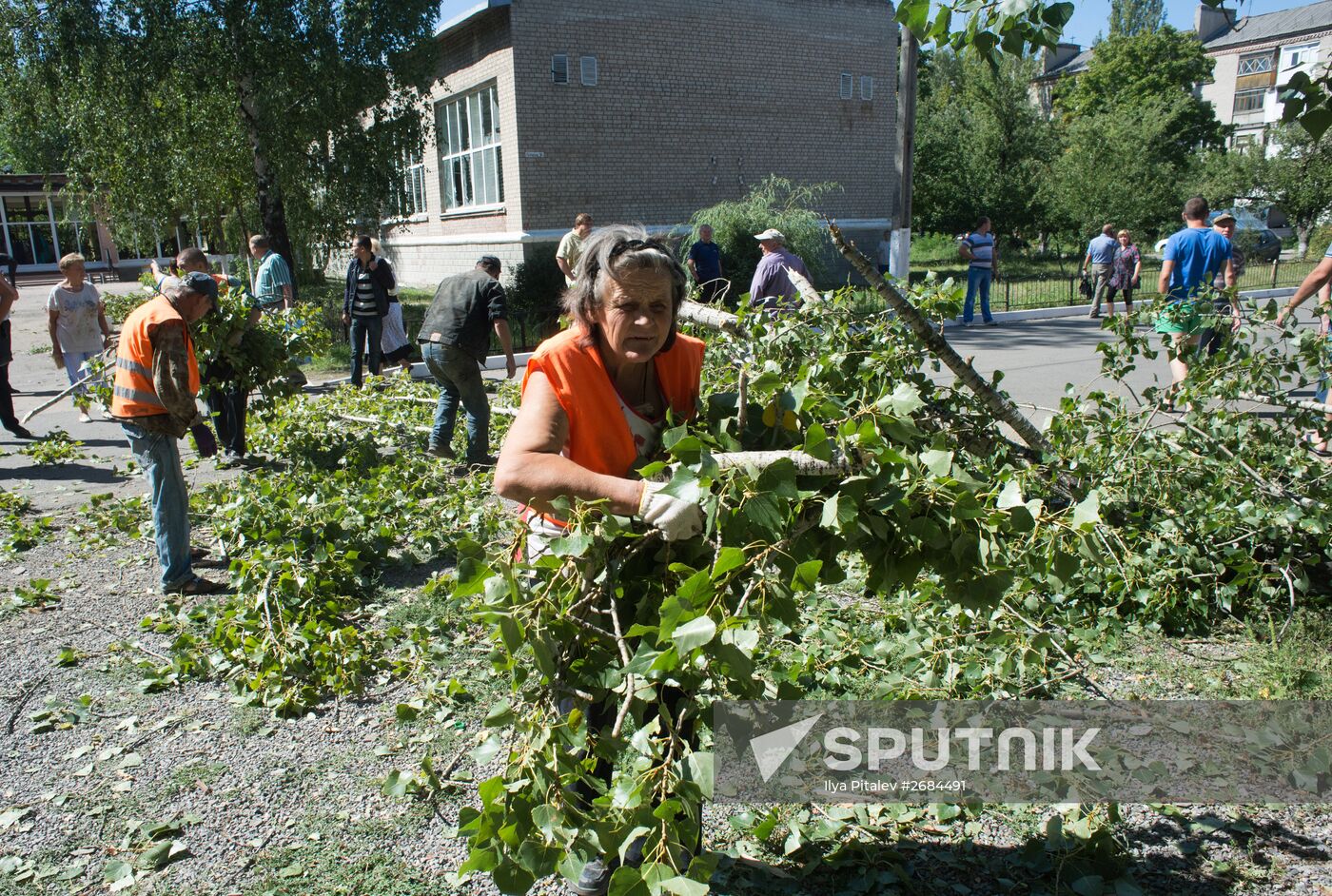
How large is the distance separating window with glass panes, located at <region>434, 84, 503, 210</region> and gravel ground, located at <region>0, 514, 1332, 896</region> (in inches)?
643

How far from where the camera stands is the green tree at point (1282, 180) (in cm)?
3244

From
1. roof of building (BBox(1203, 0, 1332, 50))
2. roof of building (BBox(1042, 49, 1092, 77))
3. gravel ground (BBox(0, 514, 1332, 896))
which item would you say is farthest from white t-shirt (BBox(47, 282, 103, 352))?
roof of building (BBox(1042, 49, 1092, 77))

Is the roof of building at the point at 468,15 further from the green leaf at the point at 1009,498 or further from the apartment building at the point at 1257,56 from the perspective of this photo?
the apartment building at the point at 1257,56

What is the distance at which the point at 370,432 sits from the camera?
8.03 meters

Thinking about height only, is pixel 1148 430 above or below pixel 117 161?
below

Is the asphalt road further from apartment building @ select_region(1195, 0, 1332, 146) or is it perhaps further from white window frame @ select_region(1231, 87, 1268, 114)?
white window frame @ select_region(1231, 87, 1268, 114)

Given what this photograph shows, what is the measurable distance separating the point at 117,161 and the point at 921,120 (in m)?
27.1

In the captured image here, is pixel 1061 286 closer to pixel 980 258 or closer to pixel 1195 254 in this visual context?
pixel 980 258

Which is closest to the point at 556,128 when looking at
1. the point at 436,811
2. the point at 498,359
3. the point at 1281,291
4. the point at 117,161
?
the point at 498,359

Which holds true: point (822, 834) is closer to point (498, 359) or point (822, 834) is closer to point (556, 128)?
point (498, 359)

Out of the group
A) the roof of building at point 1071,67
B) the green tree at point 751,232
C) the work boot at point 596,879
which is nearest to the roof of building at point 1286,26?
the roof of building at point 1071,67

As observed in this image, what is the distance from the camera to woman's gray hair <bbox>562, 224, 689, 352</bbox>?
2324 millimetres

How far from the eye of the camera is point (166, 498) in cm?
510

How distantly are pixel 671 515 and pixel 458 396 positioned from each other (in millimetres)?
5848
